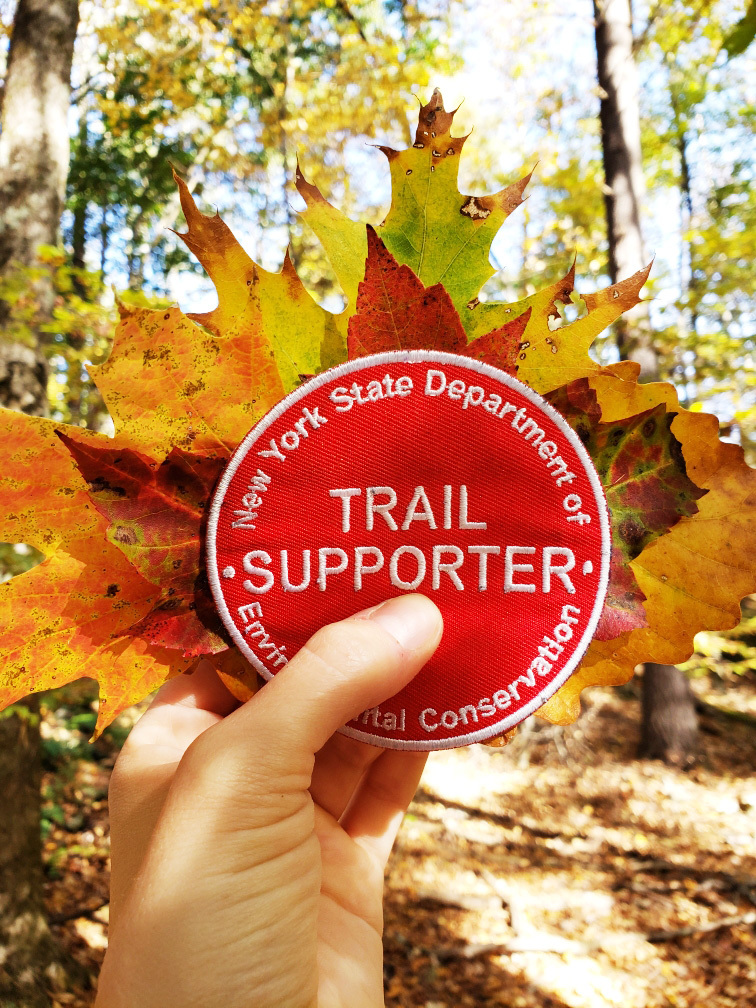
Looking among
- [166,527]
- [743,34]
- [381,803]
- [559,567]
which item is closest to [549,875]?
[381,803]

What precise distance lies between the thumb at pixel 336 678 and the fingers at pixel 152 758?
0.22 meters

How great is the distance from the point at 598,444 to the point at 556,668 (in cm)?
30

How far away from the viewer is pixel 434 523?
2.50 ft

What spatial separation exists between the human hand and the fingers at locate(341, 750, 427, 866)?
1.11 feet

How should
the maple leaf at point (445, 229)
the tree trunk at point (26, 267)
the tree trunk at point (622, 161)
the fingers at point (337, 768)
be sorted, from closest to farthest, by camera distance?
the maple leaf at point (445, 229) < the fingers at point (337, 768) < the tree trunk at point (26, 267) < the tree trunk at point (622, 161)

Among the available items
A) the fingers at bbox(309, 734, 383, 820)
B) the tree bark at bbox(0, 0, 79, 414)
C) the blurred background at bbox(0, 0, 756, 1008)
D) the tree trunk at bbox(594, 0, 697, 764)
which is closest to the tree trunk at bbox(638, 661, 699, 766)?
the blurred background at bbox(0, 0, 756, 1008)

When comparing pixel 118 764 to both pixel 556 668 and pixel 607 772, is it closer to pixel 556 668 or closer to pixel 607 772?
pixel 556 668

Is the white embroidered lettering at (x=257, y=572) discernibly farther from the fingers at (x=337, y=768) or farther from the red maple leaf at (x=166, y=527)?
the fingers at (x=337, y=768)

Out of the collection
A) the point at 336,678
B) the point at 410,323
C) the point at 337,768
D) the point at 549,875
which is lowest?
the point at 549,875

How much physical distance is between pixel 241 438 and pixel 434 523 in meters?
0.29

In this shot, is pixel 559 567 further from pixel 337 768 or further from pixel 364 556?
pixel 337 768

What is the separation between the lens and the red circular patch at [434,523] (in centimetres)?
75

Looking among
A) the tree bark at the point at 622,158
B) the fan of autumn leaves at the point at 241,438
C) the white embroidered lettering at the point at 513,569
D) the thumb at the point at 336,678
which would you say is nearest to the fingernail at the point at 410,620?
the thumb at the point at 336,678

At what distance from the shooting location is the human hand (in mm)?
743
